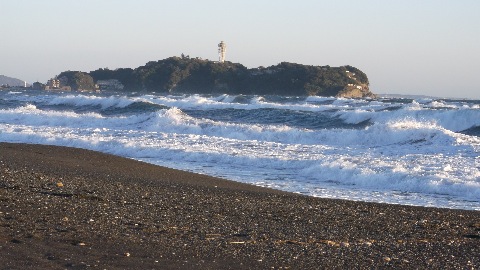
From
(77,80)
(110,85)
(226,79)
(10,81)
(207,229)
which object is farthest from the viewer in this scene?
(10,81)

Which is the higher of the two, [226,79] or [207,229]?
[226,79]

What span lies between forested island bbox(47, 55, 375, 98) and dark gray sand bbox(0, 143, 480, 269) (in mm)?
62852

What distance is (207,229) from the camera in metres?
7.23

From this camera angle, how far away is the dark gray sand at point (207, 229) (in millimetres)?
5887

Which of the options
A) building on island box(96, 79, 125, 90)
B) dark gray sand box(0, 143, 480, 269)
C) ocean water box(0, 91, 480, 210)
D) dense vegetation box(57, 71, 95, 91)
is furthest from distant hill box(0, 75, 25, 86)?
dark gray sand box(0, 143, 480, 269)

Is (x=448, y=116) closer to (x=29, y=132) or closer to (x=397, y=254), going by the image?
(x=29, y=132)

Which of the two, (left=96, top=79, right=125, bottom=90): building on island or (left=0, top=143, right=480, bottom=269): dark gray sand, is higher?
(left=96, top=79, right=125, bottom=90): building on island

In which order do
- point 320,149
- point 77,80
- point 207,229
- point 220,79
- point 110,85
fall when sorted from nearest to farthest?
point 207,229 < point 320,149 < point 220,79 < point 110,85 < point 77,80

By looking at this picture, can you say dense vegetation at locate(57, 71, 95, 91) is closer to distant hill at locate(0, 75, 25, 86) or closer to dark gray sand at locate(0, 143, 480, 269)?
distant hill at locate(0, 75, 25, 86)

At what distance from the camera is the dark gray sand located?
5.89m

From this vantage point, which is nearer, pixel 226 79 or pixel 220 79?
pixel 226 79

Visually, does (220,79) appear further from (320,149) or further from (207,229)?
(207,229)

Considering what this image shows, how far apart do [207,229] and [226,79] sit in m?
76.0

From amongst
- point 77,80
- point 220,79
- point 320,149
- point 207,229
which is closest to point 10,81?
point 77,80
